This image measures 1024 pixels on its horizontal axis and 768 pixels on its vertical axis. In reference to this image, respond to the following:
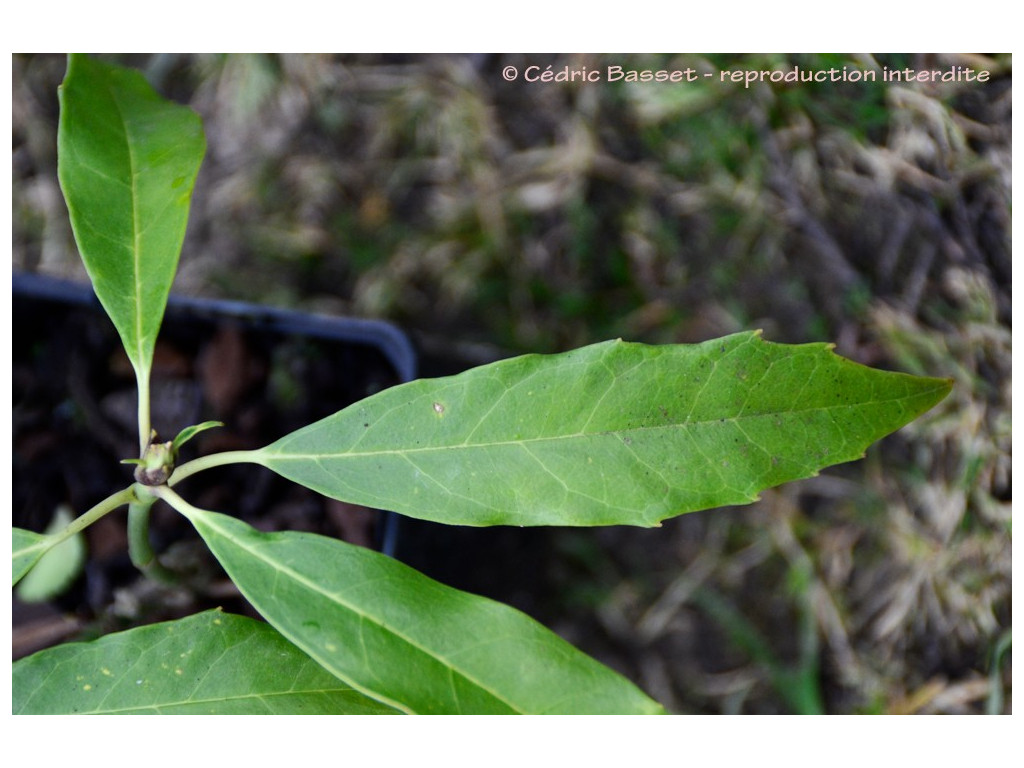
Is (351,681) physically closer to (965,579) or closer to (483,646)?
(483,646)

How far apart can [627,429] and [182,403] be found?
517 mm

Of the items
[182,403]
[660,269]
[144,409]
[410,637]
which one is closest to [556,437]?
[410,637]

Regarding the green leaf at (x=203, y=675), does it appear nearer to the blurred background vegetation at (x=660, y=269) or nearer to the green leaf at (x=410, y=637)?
the green leaf at (x=410, y=637)

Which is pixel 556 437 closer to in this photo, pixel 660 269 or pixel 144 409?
pixel 144 409

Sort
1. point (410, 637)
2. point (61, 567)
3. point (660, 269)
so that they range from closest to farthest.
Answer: point (410, 637)
point (61, 567)
point (660, 269)

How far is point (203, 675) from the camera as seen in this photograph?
1.95ft

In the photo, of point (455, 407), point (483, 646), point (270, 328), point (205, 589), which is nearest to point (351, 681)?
point (483, 646)

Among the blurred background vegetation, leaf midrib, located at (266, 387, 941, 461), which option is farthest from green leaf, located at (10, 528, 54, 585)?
the blurred background vegetation

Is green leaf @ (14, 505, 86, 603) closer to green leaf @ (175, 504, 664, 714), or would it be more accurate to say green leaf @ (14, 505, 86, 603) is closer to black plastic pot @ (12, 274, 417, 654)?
black plastic pot @ (12, 274, 417, 654)

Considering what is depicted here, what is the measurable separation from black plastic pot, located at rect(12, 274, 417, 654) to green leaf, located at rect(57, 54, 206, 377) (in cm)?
25

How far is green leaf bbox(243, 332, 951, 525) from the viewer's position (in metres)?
0.53

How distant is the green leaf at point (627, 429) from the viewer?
0.53m

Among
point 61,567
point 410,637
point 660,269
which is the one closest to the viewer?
point 410,637

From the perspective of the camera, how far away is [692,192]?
115 cm
